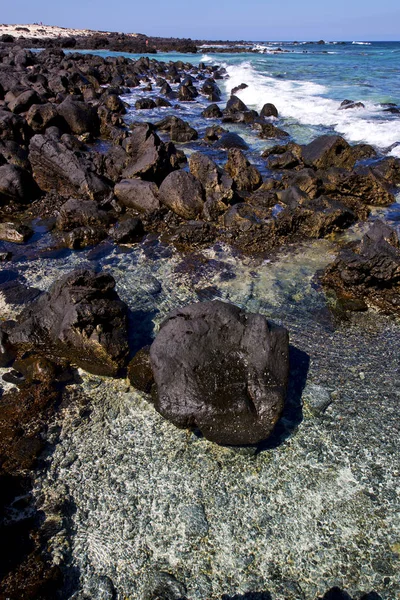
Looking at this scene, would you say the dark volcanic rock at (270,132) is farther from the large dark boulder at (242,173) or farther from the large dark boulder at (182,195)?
the large dark boulder at (182,195)

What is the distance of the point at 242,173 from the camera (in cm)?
1186

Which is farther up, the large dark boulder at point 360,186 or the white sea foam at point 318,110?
the white sea foam at point 318,110

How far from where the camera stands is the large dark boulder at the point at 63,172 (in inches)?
443

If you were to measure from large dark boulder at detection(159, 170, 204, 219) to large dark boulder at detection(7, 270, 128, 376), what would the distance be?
444 centimetres

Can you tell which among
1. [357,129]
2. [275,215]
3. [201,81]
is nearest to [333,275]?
[275,215]

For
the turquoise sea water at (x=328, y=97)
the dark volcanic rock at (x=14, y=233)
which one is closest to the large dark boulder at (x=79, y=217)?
the dark volcanic rock at (x=14, y=233)

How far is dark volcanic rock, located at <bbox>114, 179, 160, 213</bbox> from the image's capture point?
1059 cm

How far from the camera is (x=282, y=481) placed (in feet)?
14.7

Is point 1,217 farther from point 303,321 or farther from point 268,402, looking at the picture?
point 268,402

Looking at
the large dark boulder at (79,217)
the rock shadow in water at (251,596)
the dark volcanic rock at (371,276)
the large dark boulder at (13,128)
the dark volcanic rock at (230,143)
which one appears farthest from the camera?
the dark volcanic rock at (230,143)

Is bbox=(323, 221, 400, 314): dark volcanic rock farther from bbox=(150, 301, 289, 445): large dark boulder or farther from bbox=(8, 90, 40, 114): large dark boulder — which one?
bbox=(8, 90, 40, 114): large dark boulder

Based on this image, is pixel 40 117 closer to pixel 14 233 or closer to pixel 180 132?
pixel 180 132

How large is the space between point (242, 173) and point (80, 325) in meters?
7.80

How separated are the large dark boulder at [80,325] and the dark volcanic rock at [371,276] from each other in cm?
398
